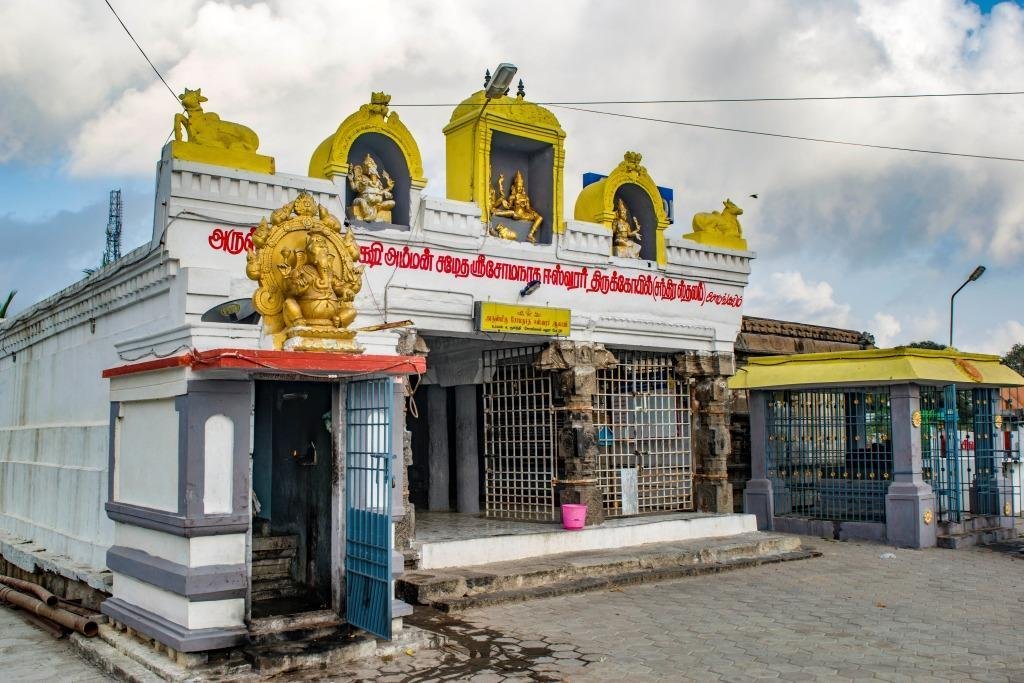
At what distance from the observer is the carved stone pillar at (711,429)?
12.5 metres

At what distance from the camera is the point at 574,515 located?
10.6 meters

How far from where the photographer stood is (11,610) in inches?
364

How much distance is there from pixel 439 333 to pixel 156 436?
4.00m

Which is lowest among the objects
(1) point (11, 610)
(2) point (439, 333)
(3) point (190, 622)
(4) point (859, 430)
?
(1) point (11, 610)

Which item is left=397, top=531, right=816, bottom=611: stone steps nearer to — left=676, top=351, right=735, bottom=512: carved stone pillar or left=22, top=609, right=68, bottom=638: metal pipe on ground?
left=676, top=351, right=735, bottom=512: carved stone pillar

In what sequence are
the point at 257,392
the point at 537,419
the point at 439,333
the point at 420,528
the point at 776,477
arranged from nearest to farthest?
the point at 257,392 < the point at 439,333 < the point at 420,528 < the point at 537,419 < the point at 776,477

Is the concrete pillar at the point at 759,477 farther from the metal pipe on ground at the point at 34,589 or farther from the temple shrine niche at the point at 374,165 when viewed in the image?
the metal pipe on ground at the point at 34,589

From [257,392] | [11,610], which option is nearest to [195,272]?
[257,392]

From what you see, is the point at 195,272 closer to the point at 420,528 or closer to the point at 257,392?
the point at 257,392

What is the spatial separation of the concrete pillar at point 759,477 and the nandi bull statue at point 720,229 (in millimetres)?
2479

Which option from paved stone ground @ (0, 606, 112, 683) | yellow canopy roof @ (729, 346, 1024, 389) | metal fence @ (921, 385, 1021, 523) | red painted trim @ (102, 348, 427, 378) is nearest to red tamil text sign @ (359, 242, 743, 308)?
yellow canopy roof @ (729, 346, 1024, 389)

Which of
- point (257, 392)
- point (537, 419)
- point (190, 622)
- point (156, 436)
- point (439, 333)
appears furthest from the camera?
point (537, 419)

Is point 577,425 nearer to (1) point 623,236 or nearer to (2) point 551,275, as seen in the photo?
(2) point 551,275

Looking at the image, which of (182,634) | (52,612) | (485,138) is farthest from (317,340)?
(485,138)
